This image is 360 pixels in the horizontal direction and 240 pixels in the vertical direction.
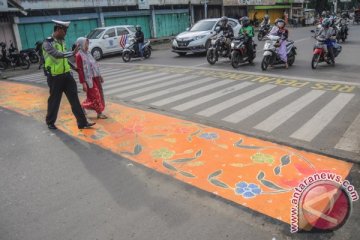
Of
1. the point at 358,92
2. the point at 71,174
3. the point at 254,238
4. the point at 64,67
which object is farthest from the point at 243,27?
the point at 254,238

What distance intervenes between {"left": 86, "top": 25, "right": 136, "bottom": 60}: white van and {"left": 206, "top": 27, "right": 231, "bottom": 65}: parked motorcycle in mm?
7577

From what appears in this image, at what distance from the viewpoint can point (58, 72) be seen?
6195 mm

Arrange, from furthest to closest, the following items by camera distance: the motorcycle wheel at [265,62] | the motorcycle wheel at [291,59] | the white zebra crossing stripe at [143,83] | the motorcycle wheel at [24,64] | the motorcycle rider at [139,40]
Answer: the motorcycle wheel at [24,64]
the motorcycle rider at [139,40]
the motorcycle wheel at [291,59]
the motorcycle wheel at [265,62]
the white zebra crossing stripe at [143,83]

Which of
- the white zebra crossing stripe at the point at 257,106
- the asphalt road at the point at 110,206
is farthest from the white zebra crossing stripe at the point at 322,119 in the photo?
the asphalt road at the point at 110,206

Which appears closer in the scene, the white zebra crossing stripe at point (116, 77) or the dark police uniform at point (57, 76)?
the dark police uniform at point (57, 76)

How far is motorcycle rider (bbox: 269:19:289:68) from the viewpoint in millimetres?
11711

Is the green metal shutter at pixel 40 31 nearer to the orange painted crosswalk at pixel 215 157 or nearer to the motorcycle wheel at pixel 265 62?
the motorcycle wheel at pixel 265 62

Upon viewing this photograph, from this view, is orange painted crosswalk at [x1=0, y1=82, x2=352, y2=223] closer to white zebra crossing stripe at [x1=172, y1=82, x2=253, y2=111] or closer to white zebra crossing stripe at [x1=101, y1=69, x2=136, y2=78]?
white zebra crossing stripe at [x1=172, y1=82, x2=253, y2=111]

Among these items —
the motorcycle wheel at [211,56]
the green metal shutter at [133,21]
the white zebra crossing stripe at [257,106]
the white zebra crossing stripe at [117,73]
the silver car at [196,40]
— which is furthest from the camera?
the green metal shutter at [133,21]

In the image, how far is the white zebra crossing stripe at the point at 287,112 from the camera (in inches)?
247

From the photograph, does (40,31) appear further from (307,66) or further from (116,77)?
(307,66)

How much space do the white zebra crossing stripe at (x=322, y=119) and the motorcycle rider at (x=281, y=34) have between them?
13.6ft

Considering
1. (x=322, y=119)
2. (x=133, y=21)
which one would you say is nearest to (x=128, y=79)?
(x=322, y=119)

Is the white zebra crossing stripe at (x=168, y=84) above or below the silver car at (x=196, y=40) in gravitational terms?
below
